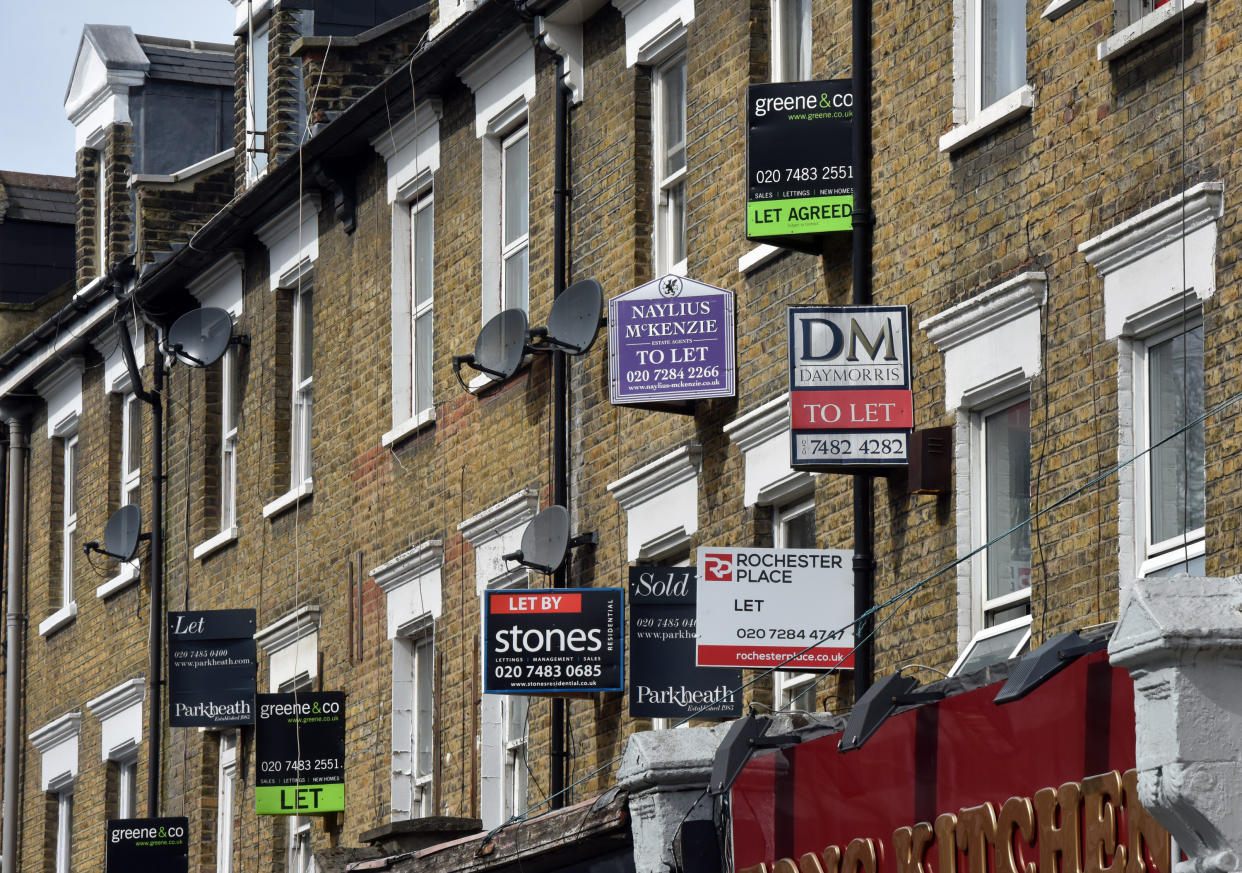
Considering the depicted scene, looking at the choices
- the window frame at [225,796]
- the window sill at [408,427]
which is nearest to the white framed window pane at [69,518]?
the window frame at [225,796]

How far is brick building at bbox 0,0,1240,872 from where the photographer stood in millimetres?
12727

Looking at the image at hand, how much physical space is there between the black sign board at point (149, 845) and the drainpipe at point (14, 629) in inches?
246

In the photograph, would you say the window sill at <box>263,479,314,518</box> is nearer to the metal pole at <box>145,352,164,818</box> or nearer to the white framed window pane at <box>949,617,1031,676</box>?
the metal pole at <box>145,352,164,818</box>

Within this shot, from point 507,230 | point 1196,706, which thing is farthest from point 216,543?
point 1196,706

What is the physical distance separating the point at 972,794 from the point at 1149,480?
196 cm

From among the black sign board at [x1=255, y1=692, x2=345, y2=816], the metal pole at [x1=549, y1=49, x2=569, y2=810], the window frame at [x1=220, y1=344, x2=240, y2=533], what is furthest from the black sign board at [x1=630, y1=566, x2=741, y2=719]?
the window frame at [x1=220, y1=344, x2=240, y2=533]

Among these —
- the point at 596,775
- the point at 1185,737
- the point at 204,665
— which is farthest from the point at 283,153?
the point at 1185,737

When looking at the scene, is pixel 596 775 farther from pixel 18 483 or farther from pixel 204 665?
pixel 18 483

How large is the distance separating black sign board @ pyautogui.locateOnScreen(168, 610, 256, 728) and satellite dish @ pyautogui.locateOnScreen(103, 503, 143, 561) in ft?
10.5

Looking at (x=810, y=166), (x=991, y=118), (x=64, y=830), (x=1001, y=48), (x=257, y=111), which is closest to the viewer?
(x=991, y=118)

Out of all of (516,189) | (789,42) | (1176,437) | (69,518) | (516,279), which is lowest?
(1176,437)

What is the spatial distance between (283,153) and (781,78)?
923 cm

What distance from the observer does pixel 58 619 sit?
28.7 m

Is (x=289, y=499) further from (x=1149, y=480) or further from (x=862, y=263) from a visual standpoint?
(x=1149, y=480)
